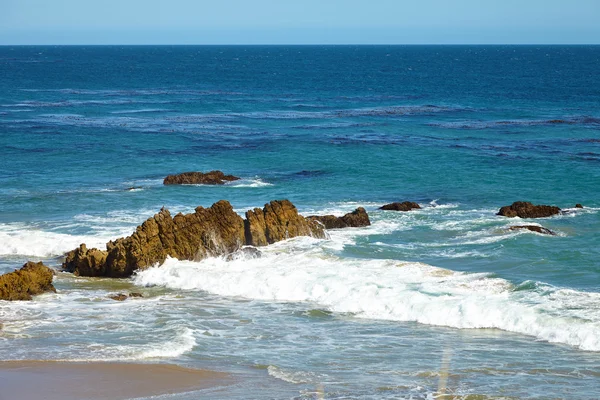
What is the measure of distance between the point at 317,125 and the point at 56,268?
3718cm

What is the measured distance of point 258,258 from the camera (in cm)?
2608

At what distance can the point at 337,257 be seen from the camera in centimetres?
2623

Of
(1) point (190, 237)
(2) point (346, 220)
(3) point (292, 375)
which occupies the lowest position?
(3) point (292, 375)

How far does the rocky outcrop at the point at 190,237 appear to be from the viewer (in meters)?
24.9

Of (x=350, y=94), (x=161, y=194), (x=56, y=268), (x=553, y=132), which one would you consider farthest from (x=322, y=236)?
(x=350, y=94)

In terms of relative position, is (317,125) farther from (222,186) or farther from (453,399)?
(453,399)

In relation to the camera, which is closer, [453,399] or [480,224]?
[453,399]

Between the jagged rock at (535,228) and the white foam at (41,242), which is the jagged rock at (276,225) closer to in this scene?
the white foam at (41,242)

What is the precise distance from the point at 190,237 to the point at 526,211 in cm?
1309

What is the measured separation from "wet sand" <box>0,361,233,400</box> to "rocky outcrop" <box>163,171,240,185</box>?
22885 millimetres

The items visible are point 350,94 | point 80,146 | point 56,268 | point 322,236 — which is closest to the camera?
point 56,268

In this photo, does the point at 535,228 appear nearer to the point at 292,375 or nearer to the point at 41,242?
the point at 292,375

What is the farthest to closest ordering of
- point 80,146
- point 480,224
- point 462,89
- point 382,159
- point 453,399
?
point 462,89, point 80,146, point 382,159, point 480,224, point 453,399

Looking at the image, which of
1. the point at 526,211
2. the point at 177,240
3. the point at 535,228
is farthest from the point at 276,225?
the point at 526,211
